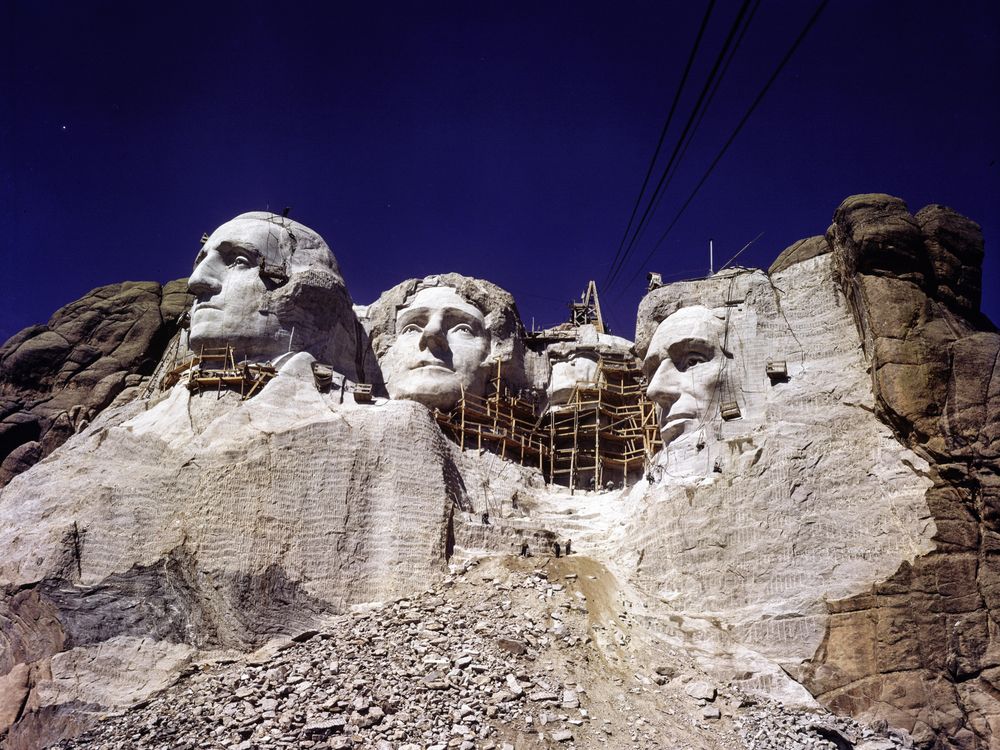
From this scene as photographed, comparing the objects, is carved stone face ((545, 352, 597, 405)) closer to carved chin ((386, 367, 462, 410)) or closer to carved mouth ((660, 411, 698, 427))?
carved chin ((386, 367, 462, 410))

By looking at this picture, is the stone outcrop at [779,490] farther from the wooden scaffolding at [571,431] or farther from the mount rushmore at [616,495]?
the wooden scaffolding at [571,431]

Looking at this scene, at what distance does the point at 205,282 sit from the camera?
3016 cm

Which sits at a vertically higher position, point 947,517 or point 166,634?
point 947,517

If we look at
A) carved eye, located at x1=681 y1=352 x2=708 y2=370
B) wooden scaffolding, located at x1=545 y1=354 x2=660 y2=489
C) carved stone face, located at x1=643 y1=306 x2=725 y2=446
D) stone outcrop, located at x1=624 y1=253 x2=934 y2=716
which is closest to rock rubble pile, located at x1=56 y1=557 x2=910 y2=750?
stone outcrop, located at x1=624 y1=253 x2=934 y2=716

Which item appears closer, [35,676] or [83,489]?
[35,676]

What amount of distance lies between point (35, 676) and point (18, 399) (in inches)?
720

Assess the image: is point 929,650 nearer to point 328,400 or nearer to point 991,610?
point 991,610

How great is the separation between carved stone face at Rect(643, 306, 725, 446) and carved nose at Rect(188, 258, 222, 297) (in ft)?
44.4

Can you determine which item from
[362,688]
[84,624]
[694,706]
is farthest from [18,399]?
[694,706]

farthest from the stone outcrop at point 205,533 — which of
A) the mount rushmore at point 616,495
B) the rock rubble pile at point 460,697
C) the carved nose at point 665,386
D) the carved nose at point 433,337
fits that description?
the carved nose at point 665,386

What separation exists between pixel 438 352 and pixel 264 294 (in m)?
6.58

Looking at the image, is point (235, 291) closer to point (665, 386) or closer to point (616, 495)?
point (665, 386)

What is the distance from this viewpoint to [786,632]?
69.7 feet

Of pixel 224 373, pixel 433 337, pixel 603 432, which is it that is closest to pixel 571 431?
pixel 603 432
